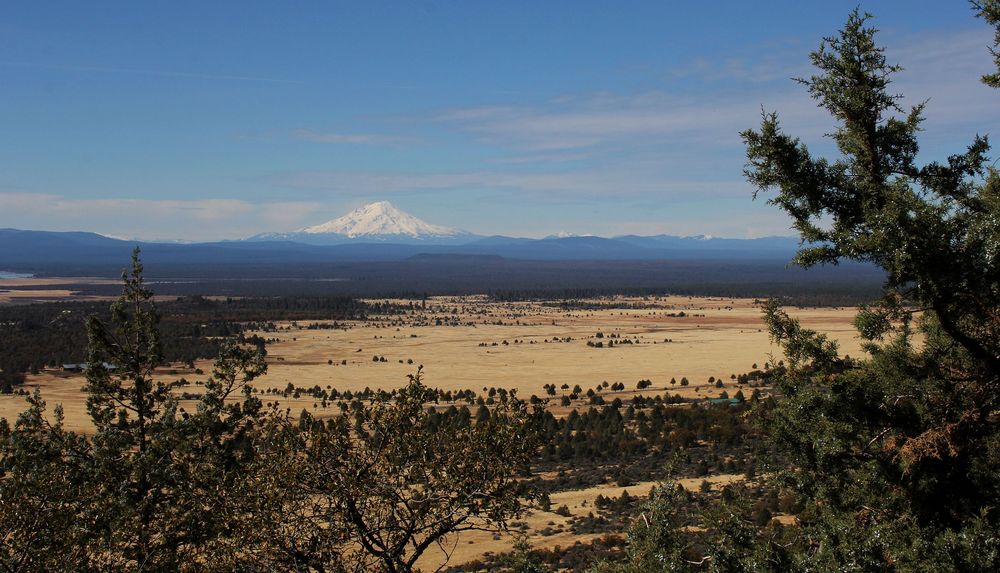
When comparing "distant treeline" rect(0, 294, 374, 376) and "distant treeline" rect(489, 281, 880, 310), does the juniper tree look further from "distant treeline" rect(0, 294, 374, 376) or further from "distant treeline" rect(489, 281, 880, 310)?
"distant treeline" rect(489, 281, 880, 310)

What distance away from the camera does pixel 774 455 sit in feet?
84.6

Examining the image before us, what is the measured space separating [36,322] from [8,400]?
190 ft

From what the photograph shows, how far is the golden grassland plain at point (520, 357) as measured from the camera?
37125 millimetres

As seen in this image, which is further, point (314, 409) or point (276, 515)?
point (314, 409)

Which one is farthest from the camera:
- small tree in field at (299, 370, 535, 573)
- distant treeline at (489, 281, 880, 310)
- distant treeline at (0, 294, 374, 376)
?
distant treeline at (489, 281, 880, 310)

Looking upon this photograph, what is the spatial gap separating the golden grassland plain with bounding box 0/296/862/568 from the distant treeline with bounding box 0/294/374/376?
528cm

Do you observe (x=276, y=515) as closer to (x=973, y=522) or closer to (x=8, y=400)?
(x=973, y=522)

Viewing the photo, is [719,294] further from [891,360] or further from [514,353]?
[891,360]

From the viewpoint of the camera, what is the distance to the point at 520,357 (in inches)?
2504

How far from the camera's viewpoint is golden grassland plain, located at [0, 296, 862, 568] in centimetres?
3712

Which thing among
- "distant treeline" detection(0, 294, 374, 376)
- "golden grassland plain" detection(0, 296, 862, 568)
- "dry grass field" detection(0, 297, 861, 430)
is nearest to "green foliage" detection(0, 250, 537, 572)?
"golden grassland plain" detection(0, 296, 862, 568)

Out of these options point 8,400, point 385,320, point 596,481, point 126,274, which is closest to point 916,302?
point 126,274

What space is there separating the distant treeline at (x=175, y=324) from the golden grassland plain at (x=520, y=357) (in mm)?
5280

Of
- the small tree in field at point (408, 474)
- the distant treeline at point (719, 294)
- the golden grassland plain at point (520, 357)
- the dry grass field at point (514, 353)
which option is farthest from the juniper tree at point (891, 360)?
the distant treeline at point (719, 294)
